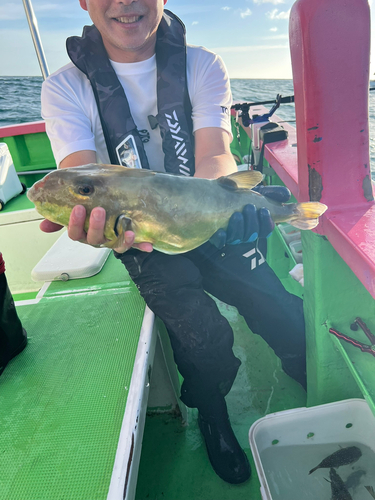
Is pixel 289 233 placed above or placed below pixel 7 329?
below

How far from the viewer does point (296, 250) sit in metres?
2.68

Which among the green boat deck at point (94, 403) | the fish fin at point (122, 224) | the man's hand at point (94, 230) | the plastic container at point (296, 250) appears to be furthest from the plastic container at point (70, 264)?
the plastic container at point (296, 250)

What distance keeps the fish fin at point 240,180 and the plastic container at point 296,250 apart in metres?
1.13

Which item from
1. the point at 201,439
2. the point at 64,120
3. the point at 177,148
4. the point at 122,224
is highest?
the point at 64,120

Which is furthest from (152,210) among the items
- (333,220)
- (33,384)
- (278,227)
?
(278,227)

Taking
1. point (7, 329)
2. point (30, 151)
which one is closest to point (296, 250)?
point (7, 329)

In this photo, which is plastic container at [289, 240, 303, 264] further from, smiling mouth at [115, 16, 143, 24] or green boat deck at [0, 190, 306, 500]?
smiling mouth at [115, 16, 143, 24]

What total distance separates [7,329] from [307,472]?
1785 mm

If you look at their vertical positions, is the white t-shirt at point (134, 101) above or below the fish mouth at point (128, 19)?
below

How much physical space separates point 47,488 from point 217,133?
211 centimetres

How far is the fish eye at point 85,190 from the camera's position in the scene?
132 centimetres

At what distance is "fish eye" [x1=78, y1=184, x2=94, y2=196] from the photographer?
52.0 inches

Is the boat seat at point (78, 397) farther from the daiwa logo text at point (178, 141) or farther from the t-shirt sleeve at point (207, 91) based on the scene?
the t-shirt sleeve at point (207, 91)

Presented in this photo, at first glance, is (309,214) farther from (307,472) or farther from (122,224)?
(307,472)
